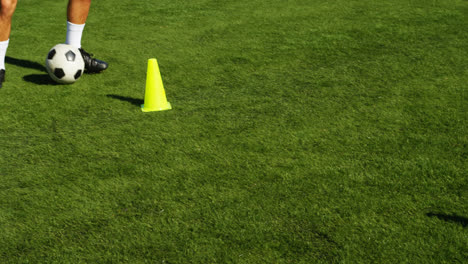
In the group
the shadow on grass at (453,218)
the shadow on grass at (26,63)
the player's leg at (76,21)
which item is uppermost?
the player's leg at (76,21)

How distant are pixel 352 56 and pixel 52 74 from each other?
110 inches

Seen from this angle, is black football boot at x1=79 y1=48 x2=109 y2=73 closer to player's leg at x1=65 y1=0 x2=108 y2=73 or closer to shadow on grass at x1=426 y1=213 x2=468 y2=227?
player's leg at x1=65 y1=0 x2=108 y2=73

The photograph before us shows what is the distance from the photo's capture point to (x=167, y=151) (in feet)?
10.8

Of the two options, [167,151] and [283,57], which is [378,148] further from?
[283,57]

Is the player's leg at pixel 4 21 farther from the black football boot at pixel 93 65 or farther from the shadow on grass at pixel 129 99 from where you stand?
the shadow on grass at pixel 129 99

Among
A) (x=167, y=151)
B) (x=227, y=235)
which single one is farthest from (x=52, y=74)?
(x=227, y=235)

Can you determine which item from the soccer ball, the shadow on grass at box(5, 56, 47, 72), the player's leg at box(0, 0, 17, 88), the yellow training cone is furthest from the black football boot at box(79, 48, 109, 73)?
the yellow training cone

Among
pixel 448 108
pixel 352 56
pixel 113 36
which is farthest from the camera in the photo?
pixel 113 36

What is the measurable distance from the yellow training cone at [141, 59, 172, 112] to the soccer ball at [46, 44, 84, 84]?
2.75 ft

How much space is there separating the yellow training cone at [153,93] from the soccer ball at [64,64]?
0.84 meters

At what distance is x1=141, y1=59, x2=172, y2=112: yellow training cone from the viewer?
3855mm

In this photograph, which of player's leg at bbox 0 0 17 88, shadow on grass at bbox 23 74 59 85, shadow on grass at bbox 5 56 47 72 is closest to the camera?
player's leg at bbox 0 0 17 88

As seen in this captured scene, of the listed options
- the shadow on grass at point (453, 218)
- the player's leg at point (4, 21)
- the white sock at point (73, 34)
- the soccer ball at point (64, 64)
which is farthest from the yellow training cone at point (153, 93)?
the shadow on grass at point (453, 218)

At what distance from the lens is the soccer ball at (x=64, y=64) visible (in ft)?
14.1
